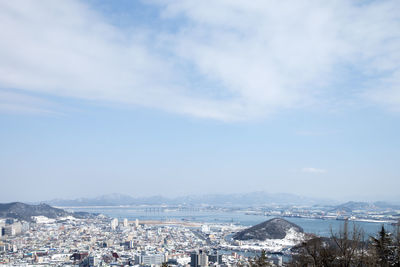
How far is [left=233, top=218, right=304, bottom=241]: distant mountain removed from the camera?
25.9m

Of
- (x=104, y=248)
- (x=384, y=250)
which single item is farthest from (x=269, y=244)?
(x=384, y=250)

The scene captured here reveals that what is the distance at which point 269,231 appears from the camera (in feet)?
88.2

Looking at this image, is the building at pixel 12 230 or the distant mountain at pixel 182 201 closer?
the building at pixel 12 230

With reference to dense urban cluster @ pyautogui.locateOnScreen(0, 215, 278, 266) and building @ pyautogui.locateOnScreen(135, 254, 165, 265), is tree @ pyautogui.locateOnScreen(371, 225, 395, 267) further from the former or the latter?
building @ pyautogui.locateOnScreen(135, 254, 165, 265)

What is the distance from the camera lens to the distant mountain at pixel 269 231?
25922 mm

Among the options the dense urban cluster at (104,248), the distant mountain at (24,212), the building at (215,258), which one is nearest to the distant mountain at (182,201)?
the distant mountain at (24,212)

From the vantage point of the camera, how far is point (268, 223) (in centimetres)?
2847

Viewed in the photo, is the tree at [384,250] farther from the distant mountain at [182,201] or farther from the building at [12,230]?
the distant mountain at [182,201]

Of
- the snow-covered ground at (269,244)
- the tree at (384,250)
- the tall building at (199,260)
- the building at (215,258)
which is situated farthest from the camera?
the snow-covered ground at (269,244)

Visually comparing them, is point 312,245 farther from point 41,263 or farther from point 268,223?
point 268,223

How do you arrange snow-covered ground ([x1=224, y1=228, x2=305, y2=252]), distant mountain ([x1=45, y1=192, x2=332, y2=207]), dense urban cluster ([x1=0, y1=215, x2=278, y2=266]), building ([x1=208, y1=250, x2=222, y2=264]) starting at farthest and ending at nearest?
distant mountain ([x1=45, y1=192, x2=332, y2=207]) → snow-covered ground ([x1=224, y1=228, x2=305, y2=252]) → dense urban cluster ([x1=0, y1=215, x2=278, y2=266]) → building ([x1=208, y1=250, x2=222, y2=264])

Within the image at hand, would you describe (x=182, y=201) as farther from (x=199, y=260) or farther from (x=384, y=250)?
(x=384, y=250)

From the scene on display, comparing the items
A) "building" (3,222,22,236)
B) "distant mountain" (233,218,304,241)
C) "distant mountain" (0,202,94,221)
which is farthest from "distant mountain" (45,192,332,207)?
"distant mountain" (233,218,304,241)

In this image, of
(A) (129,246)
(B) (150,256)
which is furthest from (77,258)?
(A) (129,246)
